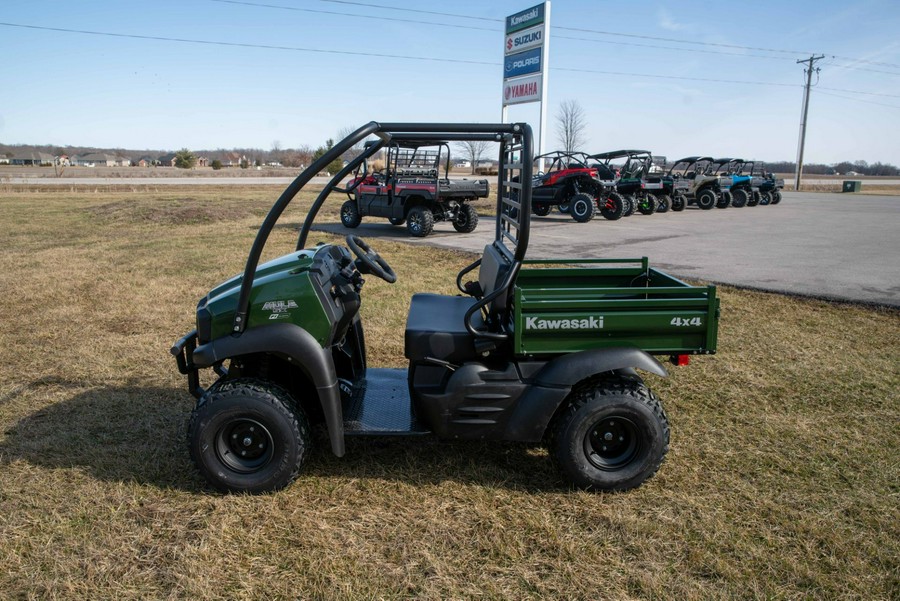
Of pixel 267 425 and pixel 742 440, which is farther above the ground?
pixel 267 425

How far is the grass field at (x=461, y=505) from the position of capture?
98.9 inches

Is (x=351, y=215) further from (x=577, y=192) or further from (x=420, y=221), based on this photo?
(x=577, y=192)

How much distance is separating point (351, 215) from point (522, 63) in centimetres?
962

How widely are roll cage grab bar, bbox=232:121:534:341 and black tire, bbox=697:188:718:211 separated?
63.3 ft

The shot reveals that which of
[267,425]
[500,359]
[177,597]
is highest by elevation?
[500,359]

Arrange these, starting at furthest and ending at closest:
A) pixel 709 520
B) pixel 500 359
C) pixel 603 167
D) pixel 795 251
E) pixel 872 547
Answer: pixel 603 167 → pixel 795 251 → pixel 500 359 → pixel 709 520 → pixel 872 547

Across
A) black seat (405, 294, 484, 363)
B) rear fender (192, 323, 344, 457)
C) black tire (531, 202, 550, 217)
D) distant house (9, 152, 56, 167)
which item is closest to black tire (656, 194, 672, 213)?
A: black tire (531, 202, 550, 217)

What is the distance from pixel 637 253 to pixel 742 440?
7333 mm

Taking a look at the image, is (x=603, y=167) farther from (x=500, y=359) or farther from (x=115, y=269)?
(x=500, y=359)

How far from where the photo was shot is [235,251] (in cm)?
1042

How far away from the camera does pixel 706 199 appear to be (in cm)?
2098

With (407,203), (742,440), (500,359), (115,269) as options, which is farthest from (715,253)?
(115,269)

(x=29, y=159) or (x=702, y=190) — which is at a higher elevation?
(x=29, y=159)

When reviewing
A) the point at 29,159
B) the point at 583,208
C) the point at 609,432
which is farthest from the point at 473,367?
the point at 29,159
